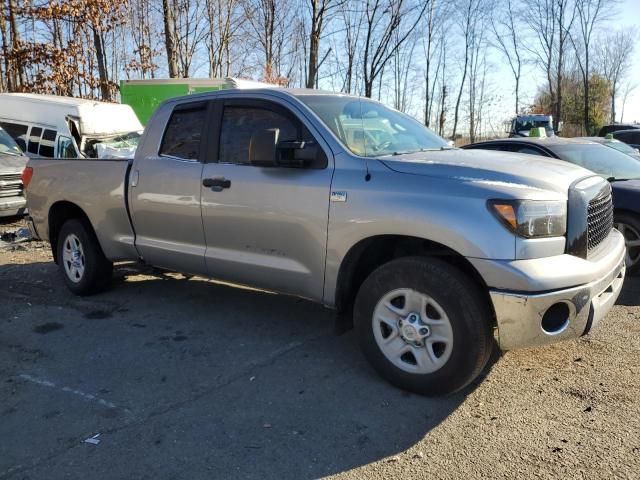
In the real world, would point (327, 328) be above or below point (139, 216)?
below

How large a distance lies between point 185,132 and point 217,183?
801 mm

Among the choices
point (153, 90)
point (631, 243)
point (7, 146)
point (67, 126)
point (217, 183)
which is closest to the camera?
point (217, 183)

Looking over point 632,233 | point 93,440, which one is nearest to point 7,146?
point 93,440

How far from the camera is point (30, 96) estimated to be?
1359 centimetres

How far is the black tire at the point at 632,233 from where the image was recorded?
6051mm

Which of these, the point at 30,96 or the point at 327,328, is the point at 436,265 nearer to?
the point at 327,328

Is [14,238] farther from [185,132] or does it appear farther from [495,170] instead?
[495,170]

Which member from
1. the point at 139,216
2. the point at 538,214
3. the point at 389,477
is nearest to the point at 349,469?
the point at 389,477

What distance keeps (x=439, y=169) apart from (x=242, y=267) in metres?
1.77

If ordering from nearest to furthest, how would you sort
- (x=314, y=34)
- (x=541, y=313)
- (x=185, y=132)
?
(x=541, y=313)
(x=185, y=132)
(x=314, y=34)

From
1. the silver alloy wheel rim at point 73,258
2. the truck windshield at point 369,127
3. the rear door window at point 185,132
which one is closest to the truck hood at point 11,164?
the silver alloy wheel rim at point 73,258

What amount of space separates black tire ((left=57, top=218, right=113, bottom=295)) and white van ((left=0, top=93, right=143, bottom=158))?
651 cm

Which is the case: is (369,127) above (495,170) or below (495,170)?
above

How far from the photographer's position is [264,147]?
156 inches
